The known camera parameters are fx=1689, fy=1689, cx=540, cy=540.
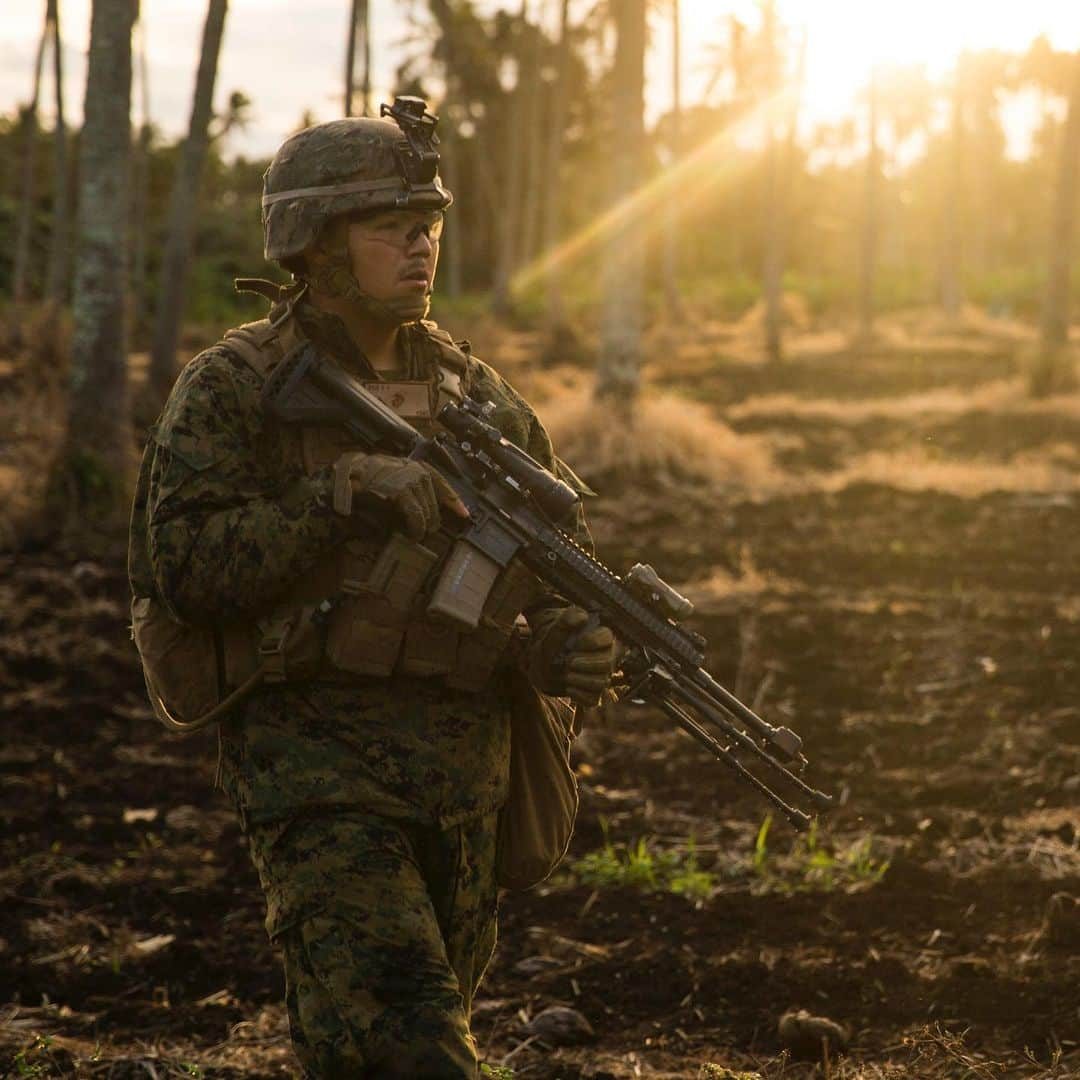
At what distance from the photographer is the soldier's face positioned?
2.92 m

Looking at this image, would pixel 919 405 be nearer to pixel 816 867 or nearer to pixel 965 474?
pixel 965 474

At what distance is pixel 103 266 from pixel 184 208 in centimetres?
334

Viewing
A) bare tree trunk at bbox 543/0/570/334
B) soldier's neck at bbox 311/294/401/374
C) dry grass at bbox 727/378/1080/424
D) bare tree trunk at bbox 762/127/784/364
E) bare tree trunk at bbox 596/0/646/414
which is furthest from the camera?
bare tree trunk at bbox 543/0/570/334

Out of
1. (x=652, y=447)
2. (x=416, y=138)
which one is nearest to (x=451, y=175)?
(x=652, y=447)

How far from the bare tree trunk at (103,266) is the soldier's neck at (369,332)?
8.36 m

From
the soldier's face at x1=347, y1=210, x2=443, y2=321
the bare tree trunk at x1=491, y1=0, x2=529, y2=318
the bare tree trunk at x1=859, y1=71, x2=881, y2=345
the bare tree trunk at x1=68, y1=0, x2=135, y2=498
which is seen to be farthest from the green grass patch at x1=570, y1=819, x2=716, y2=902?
the bare tree trunk at x1=491, y1=0, x2=529, y2=318

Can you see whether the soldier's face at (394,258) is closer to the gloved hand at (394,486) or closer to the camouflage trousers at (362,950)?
the gloved hand at (394,486)

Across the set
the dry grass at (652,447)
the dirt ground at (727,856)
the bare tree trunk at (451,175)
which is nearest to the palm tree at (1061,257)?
the dry grass at (652,447)

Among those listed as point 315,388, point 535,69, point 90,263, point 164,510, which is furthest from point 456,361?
point 535,69

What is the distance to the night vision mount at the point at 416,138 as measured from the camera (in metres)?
2.93

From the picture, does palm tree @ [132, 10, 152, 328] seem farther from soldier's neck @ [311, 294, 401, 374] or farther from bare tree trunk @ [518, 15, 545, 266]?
soldier's neck @ [311, 294, 401, 374]

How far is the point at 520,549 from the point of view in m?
2.97

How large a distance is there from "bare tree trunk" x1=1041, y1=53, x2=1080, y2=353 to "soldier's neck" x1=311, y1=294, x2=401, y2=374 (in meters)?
17.8

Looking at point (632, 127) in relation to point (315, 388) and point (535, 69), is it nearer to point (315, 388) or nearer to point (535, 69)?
point (315, 388)
